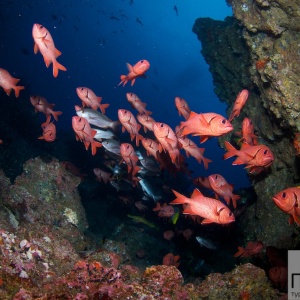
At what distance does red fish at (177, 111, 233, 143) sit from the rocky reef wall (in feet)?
7.76

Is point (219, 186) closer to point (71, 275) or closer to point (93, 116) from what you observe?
point (93, 116)

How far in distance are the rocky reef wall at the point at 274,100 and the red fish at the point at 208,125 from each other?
2.37m

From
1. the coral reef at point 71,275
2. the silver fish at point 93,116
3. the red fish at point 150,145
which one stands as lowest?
the coral reef at point 71,275

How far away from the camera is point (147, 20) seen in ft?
374

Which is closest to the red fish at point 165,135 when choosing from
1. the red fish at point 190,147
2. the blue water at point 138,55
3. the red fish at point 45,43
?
the red fish at point 190,147

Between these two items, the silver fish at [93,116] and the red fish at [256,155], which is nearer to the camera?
the red fish at [256,155]

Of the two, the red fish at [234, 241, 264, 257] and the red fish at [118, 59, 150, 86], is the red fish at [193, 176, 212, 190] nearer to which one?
the red fish at [234, 241, 264, 257]

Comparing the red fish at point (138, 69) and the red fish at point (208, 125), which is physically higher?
the red fish at point (138, 69)

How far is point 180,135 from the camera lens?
4.21m

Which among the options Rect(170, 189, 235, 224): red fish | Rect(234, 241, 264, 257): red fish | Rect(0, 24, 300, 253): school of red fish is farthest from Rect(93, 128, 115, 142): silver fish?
Rect(234, 241, 264, 257): red fish

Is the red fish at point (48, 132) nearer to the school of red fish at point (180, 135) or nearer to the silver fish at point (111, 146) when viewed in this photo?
the school of red fish at point (180, 135)

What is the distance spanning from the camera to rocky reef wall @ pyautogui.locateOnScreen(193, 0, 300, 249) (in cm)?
530

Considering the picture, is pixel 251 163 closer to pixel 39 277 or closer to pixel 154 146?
pixel 154 146

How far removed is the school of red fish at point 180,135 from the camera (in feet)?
11.8
